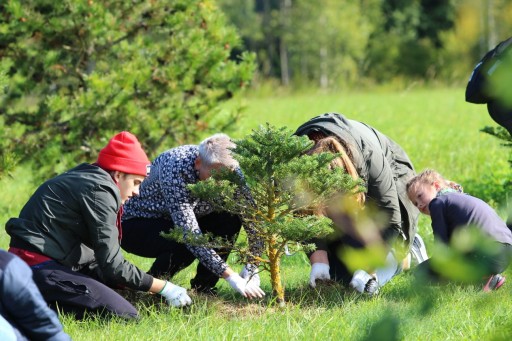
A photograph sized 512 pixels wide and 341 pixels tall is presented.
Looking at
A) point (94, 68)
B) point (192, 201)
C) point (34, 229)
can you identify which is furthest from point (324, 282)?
point (94, 68)

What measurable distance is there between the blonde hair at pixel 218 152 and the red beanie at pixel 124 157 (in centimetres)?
37

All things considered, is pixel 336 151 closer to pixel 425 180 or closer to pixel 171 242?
pixel 425 180

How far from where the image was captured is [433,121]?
16781mm

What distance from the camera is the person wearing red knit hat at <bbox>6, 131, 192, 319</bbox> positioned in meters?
4.09

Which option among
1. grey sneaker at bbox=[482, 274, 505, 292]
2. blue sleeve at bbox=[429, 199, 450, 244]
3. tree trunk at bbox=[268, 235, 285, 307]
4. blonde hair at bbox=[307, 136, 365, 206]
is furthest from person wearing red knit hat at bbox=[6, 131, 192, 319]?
grey sneaker at bbox=[482, 274, 505, 292]

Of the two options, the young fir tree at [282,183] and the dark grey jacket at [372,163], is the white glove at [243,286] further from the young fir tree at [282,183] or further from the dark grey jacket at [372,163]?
the dark grey jacket at [372,163]

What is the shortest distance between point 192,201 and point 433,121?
1276cm

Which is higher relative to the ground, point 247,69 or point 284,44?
point 247,69

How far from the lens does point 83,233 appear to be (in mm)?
4199

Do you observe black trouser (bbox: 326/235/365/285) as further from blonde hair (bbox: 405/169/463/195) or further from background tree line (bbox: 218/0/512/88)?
background tree line (bbox: 218/0/512/88)

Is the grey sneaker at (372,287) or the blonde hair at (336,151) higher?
the blonde hair at (336,151)

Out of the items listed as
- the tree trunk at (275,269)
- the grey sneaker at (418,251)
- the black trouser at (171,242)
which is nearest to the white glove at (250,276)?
the tree trunk at (275,269)

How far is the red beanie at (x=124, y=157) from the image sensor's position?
13.7ft

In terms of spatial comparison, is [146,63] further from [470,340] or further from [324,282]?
[470,340]
